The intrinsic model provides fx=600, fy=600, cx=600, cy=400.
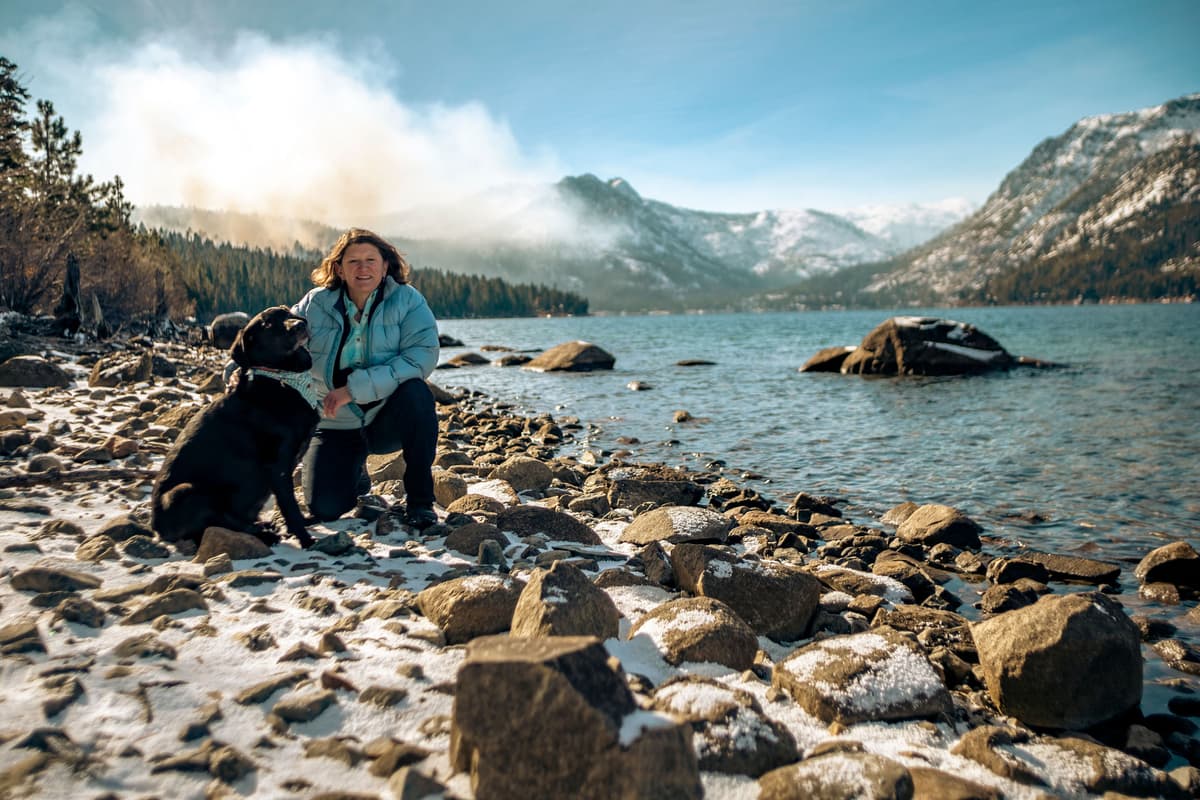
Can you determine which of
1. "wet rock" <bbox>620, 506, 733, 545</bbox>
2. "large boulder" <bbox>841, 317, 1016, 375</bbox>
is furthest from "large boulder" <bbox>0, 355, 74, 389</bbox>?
"large boulder" <bbox>841, 317, 1016, 375</bbox>

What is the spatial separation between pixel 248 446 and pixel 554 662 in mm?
3808

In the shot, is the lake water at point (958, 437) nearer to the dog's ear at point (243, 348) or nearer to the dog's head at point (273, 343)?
the dog's head at point (273, 343)

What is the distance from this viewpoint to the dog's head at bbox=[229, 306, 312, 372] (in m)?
4.68

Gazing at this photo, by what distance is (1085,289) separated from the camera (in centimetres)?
17675

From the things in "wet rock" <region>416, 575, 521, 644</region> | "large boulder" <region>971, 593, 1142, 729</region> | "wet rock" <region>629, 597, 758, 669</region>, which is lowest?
"large boulder" <region>971, 593, 1142, 729</region>

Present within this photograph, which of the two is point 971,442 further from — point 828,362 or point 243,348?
point 828,362

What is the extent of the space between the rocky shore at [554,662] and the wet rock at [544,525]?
2 cm

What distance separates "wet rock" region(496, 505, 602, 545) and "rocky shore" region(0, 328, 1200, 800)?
0.07 ft

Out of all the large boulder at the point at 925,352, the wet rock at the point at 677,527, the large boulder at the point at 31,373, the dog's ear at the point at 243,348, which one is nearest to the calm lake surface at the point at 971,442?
the large boulder at the point at 925,352

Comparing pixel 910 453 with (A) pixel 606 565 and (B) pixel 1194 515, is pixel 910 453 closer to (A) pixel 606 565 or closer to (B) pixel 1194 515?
(B) pixel 1194 515

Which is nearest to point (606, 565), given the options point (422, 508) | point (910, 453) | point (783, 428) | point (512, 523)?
point (512, 523)

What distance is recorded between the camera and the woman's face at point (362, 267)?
17.3 ft

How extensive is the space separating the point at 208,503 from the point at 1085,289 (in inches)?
8980

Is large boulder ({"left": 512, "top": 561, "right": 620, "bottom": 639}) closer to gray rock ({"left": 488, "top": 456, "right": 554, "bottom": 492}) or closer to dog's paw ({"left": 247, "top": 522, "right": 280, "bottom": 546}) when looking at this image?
dog's paw ({"left": 247, "top": 522, "right": 280, "bottom": 546})
